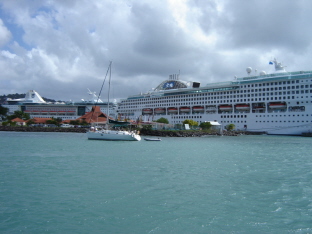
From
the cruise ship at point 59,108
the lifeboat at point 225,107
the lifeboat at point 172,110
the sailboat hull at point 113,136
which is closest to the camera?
the sailboat hull at point 113,136

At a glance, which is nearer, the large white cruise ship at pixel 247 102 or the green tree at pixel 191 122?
the large white cruise ship at pixel 247 102

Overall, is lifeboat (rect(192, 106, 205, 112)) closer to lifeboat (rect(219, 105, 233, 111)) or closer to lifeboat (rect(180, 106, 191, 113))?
lifeboat (rect(180, 106, 191, 113))

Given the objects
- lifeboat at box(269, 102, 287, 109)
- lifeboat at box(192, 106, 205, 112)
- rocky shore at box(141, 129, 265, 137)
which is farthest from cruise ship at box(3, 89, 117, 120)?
lifeboat at box(269, 102, 287, 109)

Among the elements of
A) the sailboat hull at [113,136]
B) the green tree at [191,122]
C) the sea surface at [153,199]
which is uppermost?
the green tree at [191,122]

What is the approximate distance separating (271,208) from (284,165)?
31.4ft

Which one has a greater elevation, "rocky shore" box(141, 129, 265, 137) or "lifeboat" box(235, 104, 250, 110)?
"lifeboat" box(235, 104, 250, 110)

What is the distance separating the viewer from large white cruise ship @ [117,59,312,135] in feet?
185

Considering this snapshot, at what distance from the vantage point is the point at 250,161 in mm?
19766

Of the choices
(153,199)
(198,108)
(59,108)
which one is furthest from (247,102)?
(59,108)

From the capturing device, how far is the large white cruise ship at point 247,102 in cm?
5653

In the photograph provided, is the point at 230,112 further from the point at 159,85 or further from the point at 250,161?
the point at 250,161

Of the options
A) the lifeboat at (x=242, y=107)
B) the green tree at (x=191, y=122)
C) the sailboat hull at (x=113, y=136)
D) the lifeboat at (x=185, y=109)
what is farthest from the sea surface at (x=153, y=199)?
the lifeboat at (x=185, y=109)

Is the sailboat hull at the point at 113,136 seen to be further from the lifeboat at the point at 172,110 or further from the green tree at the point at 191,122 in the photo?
the lifeboat at the point at 172,110

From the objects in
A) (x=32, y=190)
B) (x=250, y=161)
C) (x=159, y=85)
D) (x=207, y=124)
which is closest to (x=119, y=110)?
(x=159, y=85)
